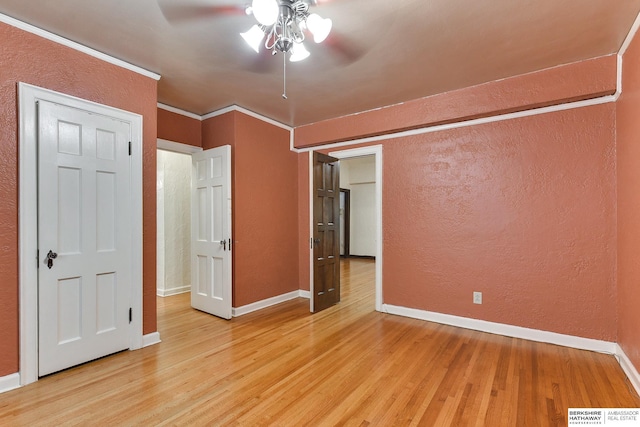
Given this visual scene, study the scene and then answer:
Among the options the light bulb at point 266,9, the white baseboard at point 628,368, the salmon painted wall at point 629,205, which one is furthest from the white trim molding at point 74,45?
the white baseboard at point 628,368

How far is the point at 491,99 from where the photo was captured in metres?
3.06

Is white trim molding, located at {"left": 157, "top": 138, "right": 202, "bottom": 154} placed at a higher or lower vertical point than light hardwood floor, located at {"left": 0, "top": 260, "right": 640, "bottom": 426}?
higher

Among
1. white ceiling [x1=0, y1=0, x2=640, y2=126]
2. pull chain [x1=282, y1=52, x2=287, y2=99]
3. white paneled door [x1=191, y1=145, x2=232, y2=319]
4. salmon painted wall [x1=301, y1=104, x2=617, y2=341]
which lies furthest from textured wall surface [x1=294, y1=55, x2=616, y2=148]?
white paneled door [x1=191, y1=145, x2=232, y2=319]

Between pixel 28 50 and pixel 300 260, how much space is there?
3629 mm

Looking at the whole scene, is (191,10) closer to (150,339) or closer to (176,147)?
(176,147)

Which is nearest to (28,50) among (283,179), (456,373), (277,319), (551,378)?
(283,179)

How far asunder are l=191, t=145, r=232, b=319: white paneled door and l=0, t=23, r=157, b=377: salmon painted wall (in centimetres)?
114

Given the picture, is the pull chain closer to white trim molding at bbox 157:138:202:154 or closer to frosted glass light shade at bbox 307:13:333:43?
frosted glass light shade at bbox 307:13:333:43

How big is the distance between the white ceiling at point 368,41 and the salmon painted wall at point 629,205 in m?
0.35

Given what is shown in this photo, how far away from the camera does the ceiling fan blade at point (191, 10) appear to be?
6.49 feet

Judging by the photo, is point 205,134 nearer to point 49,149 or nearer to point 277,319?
point 49,149

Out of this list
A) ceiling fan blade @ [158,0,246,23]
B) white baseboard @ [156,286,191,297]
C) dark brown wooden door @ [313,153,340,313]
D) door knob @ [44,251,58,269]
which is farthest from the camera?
white baseboard @ [156,286,191,297]

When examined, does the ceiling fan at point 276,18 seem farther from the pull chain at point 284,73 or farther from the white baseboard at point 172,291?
the white baseboard at point 172,291

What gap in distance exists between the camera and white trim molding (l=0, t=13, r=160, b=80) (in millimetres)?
2139
